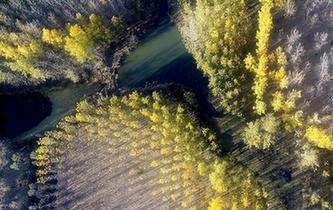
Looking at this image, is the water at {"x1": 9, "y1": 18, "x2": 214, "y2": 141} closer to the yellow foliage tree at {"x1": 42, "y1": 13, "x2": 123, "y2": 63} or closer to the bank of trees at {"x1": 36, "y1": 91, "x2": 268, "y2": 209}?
the bank of trees at {"x1": 36, "y1": 91, "x2": 268, "y2": 209}

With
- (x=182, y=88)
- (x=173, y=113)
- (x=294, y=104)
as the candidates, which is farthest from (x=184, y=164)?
(x=294, y=104)

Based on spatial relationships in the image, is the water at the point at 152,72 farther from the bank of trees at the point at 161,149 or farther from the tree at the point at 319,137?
the tree at the point at 319,137

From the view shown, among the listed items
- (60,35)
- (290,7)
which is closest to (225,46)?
(290,7)

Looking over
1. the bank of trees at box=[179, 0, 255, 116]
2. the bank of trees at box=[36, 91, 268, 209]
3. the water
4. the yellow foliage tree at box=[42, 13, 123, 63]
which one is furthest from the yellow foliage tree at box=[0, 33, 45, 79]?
the bank of trees at box=[179, 0, 255, 116]

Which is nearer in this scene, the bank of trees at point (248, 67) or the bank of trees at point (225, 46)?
the bank of trees at point (248, 67)

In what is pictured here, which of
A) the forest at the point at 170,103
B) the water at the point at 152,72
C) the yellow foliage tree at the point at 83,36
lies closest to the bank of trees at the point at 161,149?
the forest at the point at 170,103

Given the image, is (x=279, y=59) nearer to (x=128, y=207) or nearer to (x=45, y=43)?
(x=128, y=207)
